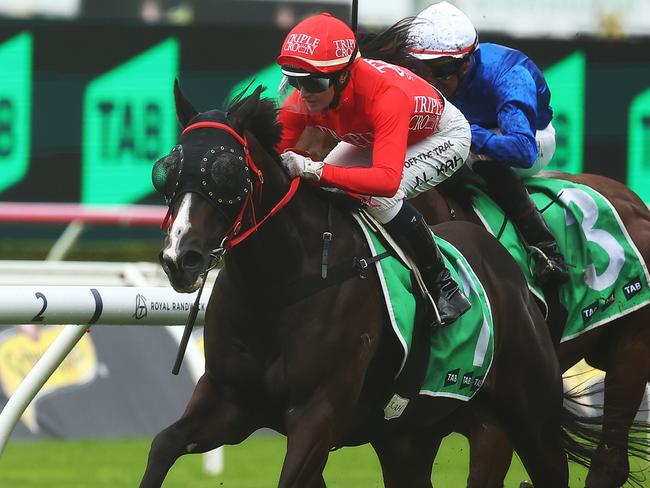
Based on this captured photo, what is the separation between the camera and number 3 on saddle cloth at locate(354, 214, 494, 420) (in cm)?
394

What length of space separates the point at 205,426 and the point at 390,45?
166 centimetres

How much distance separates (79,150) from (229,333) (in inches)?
270

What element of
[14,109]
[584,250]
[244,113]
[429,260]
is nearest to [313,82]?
[244,113]

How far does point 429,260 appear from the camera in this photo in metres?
4.06

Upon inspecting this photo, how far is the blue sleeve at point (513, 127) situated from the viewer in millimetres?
4840

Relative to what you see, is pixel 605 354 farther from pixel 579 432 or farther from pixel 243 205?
pixel 243 205

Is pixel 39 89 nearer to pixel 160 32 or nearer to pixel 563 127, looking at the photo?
pixel 160 32

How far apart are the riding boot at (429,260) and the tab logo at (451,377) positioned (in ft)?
0.50

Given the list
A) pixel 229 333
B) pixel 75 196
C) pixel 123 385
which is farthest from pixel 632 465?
pixel 75 196

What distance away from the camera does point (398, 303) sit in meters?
3.93

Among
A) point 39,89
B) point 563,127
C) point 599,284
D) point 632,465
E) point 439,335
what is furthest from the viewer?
point 563,127

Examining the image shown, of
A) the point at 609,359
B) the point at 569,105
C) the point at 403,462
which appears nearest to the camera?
the point at 403,462

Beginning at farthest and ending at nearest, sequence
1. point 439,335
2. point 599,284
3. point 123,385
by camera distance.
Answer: point 123,385
point 599,284
point 439,335

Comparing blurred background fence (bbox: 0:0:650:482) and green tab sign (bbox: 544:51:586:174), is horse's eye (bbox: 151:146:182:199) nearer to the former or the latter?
blurred background fence (bbox: 0:0:650:482)
